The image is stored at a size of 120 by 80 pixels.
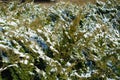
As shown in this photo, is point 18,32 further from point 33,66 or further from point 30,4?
point 30,4

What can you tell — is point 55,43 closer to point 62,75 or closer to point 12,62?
point 62,75

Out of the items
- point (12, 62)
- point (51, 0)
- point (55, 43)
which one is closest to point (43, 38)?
point (55, 43)

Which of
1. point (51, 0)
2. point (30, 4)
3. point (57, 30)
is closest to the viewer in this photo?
point (57, 30)

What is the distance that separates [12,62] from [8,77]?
0.16 meters

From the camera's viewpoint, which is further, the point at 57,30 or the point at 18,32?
the point at 57,30

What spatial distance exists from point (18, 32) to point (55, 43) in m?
0.43

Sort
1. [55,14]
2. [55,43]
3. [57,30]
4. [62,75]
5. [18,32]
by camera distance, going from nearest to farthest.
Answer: [62,75] < [18,32] < [55,43] < [57,30] < [55,14]

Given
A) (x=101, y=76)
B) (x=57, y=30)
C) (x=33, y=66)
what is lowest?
(x=101, y=76)

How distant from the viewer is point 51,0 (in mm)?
8656

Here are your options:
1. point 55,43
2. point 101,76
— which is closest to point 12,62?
point 55,43

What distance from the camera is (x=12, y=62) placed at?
285cm

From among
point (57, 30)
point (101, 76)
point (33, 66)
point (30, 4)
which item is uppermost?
point (30, 4)

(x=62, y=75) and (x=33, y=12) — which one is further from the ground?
(x=33, y=12)

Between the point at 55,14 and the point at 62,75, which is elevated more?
the point at 55,14
